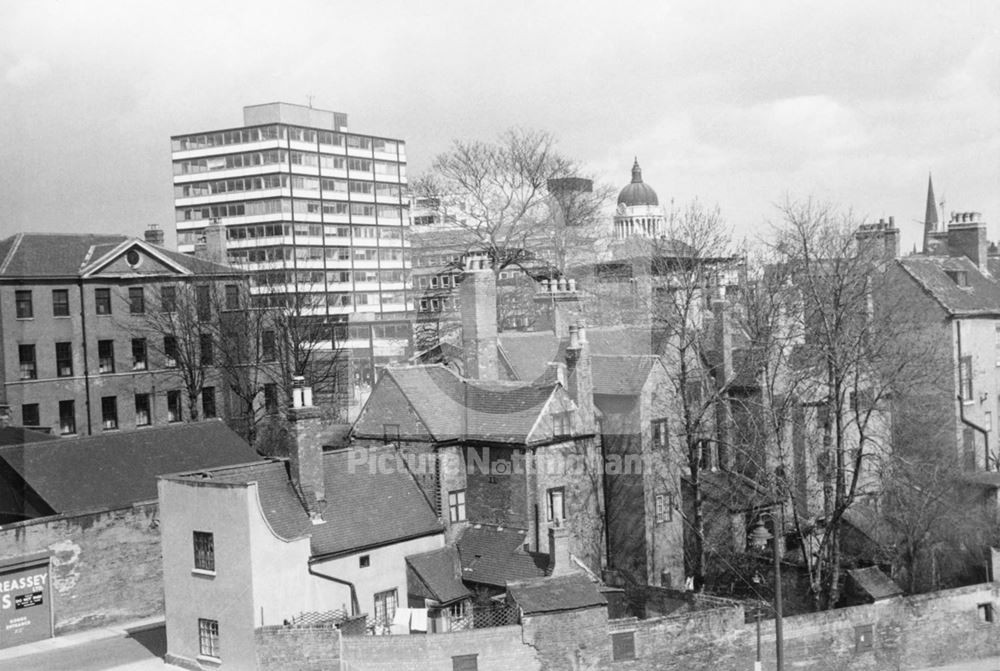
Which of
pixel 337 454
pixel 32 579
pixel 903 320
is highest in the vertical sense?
pixel 903 320

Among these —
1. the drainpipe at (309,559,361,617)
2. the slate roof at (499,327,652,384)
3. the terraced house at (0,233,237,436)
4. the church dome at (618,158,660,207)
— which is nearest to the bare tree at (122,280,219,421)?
the terraced house at (0,233,237,436)

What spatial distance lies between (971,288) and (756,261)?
13.3 metres

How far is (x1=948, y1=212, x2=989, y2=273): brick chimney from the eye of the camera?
49.8 m

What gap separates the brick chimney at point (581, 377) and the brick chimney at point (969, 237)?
26145 mm

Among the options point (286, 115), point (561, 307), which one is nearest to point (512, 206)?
point (561, 307)

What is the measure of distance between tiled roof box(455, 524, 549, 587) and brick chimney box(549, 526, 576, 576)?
0.85 meters

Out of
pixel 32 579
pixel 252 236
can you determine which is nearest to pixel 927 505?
pixel 32 579

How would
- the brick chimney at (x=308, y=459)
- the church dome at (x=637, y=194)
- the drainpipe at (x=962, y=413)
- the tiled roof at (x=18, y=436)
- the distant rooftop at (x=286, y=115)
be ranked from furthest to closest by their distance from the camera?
the church dome at (x=637, y=194), the distant rooftop at (x=286, y=115), the drainpipe at (x=962, y=413), the tiled roof at (x=18, y=436), the brick chimney at (x=308, y=459)

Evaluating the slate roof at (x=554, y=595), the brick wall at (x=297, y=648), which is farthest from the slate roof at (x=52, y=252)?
the slate roof at (x=554, y=595)

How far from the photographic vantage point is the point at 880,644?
29562 millimetres

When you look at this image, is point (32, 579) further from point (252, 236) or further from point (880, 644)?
point (252, 236)

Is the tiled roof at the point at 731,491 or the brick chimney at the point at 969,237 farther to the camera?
the brick chimney at the point at 969,237

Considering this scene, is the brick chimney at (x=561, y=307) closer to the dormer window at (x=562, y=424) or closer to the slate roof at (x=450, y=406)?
the slate roof at (x=450, y=406)

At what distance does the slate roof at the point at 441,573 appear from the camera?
29.4 metres
